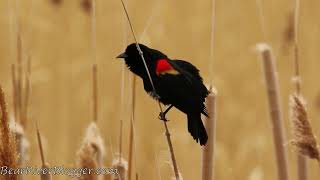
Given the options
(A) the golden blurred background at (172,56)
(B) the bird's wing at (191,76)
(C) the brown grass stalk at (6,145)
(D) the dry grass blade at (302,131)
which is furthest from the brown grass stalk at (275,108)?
(A) the golden blurred background at (172,56)

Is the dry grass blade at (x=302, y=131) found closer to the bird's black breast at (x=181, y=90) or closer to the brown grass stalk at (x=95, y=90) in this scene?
the bird's black breast at (x=181, y=90)

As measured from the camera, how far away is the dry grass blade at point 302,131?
3.55 feet

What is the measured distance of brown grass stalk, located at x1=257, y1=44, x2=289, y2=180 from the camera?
123 centimetres

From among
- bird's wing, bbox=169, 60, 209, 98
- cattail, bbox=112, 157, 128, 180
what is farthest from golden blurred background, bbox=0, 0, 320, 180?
bird's wing, bbox=169, 60, 209, 98

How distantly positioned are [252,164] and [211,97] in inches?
56.2

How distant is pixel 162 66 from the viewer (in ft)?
3.26

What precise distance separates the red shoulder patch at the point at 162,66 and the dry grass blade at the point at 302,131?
0.68ft

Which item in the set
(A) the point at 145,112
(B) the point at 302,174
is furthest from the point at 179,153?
(B) the point at 302,174

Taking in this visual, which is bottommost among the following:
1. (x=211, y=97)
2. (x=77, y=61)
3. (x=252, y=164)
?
(x=252, y=164)

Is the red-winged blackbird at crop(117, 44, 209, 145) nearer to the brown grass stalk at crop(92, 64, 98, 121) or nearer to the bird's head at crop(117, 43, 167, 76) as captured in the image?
the bird's head at crop(117, 43, 167, 76)

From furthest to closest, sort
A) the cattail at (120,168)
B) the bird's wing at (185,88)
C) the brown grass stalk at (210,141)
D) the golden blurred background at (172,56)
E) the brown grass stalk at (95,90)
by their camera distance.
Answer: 1. the golden blurred background at (172,56)
2. the brown grass stalk at (95,90)
3. the cattail at (120,168)
4. the brown grass stalk at (210,141)
5. the bird's wing at (185,88)

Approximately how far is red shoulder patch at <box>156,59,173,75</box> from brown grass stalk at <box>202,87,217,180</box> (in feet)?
0.35

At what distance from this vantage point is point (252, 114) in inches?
112

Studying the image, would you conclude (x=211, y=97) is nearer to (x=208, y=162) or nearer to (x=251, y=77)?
(x=208, y=162)
